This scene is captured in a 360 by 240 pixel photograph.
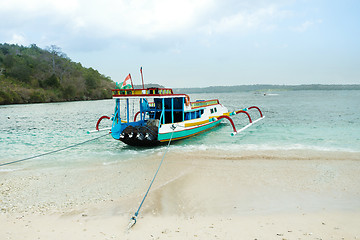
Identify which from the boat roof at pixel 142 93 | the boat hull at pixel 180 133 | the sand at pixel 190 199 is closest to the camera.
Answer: the sand at pixel 190 199

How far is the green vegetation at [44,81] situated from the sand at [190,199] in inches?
2633

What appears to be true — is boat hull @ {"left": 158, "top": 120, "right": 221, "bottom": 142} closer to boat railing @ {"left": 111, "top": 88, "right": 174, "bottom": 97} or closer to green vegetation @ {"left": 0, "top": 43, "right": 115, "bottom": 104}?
boat railing @ {"left": 111, "top": 88, "right": 174, "bottom": 97}

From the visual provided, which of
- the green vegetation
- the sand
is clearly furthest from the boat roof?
the green vegetation

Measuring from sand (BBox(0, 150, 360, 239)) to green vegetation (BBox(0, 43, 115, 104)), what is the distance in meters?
66.9

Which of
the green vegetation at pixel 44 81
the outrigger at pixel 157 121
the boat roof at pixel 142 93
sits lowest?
the outrigger at pixel 157 121

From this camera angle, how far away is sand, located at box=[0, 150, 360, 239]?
6.13m

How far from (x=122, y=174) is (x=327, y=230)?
755 cm

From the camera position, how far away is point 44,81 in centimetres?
8369

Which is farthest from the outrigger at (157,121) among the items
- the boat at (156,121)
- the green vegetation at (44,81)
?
the green vegetation at (44,81)

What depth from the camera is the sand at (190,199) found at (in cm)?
613

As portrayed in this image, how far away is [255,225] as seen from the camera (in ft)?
20.8

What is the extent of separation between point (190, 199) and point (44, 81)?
294ft

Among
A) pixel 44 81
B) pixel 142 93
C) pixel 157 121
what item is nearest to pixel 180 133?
pixel 157 121

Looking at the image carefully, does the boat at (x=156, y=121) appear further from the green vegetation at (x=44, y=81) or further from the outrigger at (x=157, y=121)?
the green vegetation at (x=44, y=81)
